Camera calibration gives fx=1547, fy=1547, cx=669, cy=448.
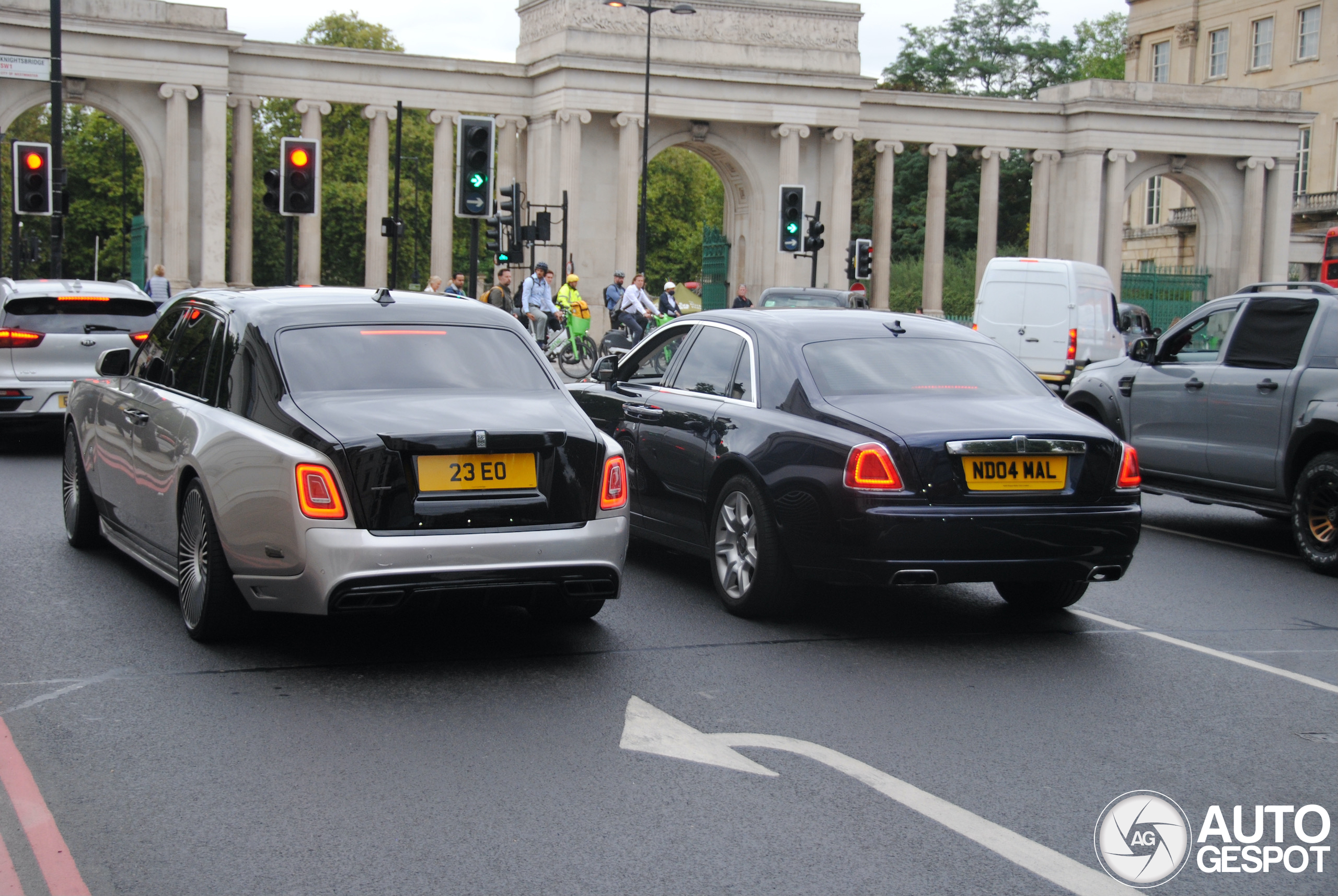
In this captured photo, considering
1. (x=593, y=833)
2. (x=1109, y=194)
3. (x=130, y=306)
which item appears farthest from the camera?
(x=1109, y=194)

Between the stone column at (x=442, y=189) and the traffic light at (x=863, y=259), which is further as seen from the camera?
the stone column at (x=442, y=189)

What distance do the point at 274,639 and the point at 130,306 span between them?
10.0 metres

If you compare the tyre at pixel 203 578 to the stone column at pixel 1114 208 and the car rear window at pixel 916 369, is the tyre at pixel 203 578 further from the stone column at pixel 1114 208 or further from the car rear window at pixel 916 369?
the stone column at pixel 1114 208

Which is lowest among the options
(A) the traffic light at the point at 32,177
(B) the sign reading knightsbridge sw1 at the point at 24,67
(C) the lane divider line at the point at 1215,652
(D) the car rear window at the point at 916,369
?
(C) the lane divider line at the point at 1215,652

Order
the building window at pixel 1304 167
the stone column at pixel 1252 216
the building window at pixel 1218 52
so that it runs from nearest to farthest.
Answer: the stone column at pixel 1252 216 < the building window at pixel 1304 167 < the building window at pixel 1218 52

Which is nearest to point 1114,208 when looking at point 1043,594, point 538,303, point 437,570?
point 538,303

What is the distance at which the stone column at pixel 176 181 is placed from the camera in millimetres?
44906

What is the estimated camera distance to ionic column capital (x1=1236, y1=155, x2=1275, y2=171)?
57125 mm

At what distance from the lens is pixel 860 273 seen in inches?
1507

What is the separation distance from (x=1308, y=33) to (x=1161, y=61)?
11.0 meters

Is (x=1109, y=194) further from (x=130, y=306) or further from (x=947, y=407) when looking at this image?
(x=947, y=407)

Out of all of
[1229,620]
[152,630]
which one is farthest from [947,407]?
[152,630]

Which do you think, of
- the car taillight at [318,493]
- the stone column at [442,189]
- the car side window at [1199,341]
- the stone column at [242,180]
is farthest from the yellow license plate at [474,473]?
the stone column at [242,180]

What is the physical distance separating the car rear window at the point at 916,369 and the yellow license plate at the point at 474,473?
201 centimetres
